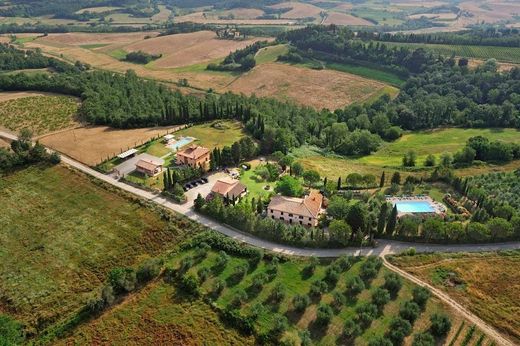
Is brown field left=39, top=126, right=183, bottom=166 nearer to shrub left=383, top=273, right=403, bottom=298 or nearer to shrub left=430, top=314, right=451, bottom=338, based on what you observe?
shrub left=383, top=273, right=403, bottom=298

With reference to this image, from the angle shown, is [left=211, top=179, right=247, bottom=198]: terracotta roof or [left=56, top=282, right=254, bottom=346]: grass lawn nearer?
[left=56, top=282, right=254, bottom=346]: grass lawn

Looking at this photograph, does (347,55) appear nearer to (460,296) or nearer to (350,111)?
(350,111)

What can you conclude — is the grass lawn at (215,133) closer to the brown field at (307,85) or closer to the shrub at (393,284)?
the shrub at (393,284)

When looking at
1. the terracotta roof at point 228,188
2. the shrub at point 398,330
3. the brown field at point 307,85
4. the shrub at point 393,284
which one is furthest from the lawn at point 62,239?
the brown field at point 307,85

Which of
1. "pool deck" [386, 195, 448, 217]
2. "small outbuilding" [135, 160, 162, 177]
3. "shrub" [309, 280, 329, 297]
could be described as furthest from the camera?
"small outbuilding" [135, 160, 162, 177]

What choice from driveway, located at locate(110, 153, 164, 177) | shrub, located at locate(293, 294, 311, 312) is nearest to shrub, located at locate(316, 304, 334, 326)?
shrub, located at locate(293, 294, 311, 312)

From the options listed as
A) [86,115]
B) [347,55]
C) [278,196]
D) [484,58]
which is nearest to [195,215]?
[278,196]

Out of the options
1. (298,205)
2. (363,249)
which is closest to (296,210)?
(298,205)
